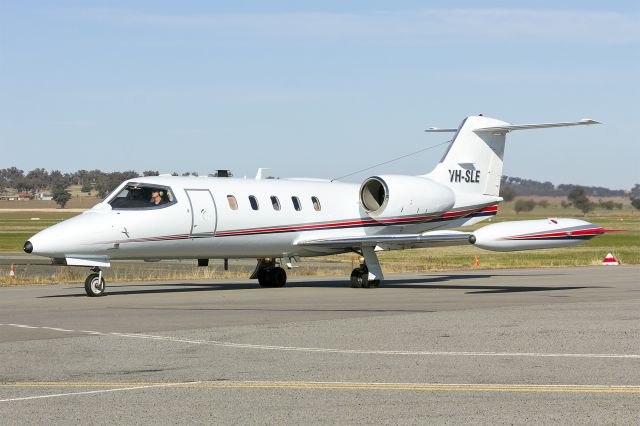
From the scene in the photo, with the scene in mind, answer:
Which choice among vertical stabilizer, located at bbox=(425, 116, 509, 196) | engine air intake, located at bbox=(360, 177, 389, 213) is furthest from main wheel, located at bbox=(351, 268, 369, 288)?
vertical stabilizer, located at bbox=(425, 116, 509, 196)

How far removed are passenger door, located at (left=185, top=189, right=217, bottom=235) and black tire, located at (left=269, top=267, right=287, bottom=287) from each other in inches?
140

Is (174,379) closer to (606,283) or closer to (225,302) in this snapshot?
(225,302)

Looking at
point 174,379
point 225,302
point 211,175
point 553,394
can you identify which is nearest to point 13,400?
point 174,379

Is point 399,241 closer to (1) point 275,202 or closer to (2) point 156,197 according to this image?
(1) point 275,202

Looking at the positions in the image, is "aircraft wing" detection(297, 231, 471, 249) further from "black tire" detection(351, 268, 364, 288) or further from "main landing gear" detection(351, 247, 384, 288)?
"black tire" detection(351, 268, 364, 288)

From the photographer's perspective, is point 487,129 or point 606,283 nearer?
point 606,283

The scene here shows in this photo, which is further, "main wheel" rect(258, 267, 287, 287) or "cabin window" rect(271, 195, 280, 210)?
"main wheel" rect(258, 267, 287, 287)

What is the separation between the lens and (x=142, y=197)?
24359 millimetres

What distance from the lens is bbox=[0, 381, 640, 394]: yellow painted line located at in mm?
10211

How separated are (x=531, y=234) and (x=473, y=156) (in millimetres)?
5983

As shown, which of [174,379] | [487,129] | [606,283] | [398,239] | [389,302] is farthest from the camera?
[487,129]

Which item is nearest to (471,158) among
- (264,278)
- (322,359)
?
(264,278)

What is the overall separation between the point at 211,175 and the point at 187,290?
3.36 metres

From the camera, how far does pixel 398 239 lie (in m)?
26.3
